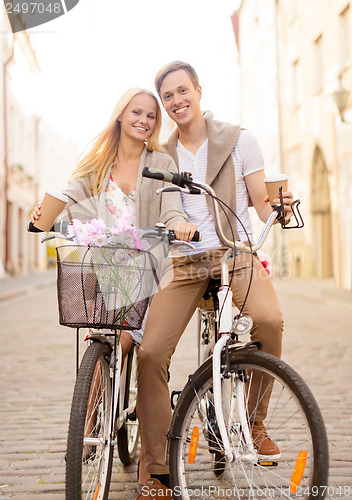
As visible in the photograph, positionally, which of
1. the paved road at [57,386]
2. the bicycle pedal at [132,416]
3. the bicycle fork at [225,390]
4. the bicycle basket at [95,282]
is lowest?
the paved road at [57,386]

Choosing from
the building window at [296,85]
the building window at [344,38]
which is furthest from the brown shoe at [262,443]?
the building window at [296,85]

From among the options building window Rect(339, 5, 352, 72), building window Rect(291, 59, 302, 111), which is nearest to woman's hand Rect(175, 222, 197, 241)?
building window Rect(339, 5, 352, 72)

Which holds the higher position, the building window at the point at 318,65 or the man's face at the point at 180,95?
the building window at the point at 318,65

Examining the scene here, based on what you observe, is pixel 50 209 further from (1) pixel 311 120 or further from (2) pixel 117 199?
(1) pixel 311 120

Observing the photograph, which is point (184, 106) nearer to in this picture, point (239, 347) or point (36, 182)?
point (239, 347)

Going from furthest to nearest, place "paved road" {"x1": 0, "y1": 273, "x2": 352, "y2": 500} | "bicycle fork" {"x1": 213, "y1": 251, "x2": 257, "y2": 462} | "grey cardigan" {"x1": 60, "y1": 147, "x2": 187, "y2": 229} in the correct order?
"paved road" {"x1": 0, "y1": 273, "x2": 352, "y2": 500} → "grey cardigan" {"x1": 60, "y1": 147, "x2": 187, "y2": 229} → "bicycle fork" {"x1": 213, "y1": 251, "x2": 257, "y2": 462}

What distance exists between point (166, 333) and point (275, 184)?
29.3 inches

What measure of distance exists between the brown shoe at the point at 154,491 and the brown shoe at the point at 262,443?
0.42 m

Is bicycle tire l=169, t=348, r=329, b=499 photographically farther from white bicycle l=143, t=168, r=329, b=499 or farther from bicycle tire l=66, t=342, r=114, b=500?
bicycle tire l=66, t=342, r=114, b=500

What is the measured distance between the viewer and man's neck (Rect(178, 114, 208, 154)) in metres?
3.20

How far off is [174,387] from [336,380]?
1433 mm

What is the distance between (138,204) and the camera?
2916mm

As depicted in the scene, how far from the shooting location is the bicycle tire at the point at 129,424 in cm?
317

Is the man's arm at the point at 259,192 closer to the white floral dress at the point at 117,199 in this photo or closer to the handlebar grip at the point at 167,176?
the white floral dress at the point at 117,199
